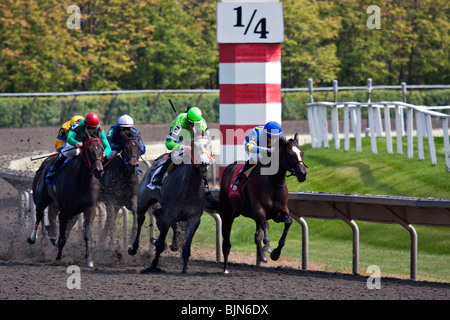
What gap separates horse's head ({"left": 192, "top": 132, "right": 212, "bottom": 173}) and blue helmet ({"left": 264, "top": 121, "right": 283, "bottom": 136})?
582 mm

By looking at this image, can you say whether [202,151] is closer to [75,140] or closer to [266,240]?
[266,240]

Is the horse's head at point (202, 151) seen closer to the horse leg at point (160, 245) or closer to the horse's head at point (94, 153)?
the horse leg at point (160, 245)

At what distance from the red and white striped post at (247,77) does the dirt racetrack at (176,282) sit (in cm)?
133

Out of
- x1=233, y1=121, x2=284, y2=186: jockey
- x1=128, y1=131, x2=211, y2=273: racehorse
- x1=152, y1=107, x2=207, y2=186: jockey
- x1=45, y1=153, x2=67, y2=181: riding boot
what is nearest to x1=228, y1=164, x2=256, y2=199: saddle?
x1=233, y1=121, x2=284, y2=186: jockey

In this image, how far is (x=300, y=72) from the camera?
3131 cm

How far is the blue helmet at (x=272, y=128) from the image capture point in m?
8.52

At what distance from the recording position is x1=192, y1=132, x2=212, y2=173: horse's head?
8.17 meters

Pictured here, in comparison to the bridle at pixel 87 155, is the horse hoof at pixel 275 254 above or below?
below

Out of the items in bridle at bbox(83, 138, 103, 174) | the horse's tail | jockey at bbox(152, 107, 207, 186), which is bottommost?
the horse's tail

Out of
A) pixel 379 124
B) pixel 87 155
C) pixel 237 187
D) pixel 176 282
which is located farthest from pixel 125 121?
pixel 379 124

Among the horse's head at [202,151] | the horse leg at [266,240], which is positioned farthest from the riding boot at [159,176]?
the horse leg at [266,240]

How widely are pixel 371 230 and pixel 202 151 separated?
12.6 ft

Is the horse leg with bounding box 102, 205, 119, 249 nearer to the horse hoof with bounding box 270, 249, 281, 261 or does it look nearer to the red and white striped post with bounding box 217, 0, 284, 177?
the red and white striped post with bounding box 217, 0, 284, 177
